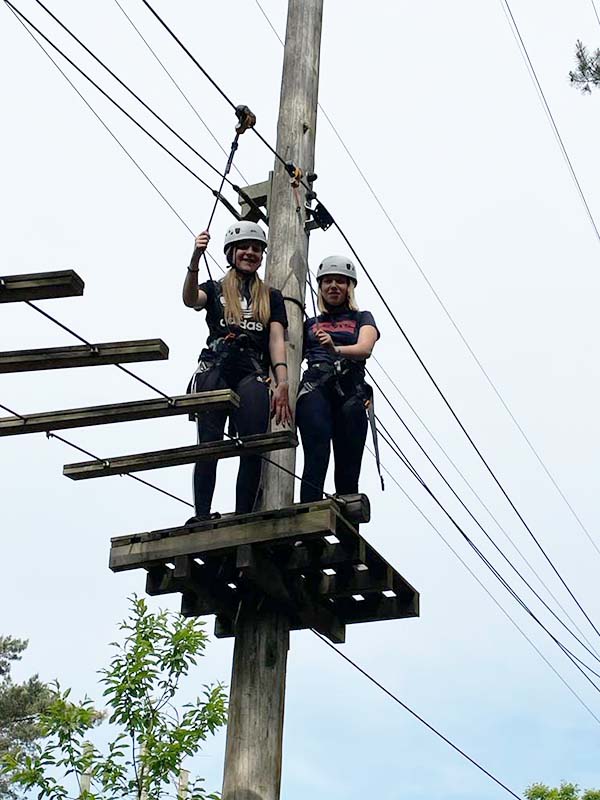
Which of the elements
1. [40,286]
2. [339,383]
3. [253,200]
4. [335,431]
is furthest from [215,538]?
[253,200]

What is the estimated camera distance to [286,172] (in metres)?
7.98

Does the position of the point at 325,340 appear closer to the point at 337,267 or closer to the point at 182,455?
the point at 337,267

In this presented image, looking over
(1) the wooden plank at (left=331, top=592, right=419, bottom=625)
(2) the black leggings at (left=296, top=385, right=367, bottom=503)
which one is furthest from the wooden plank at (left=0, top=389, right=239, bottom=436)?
(1) the wooden plank at (left=331, top=592, right=419, bottom=625)

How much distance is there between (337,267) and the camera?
24.1ft

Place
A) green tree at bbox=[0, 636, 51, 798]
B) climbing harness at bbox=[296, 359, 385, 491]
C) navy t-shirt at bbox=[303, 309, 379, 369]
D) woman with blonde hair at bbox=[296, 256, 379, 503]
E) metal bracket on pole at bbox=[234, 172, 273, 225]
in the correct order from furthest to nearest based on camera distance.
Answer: green tree at bbox=[0, 636, 51, 798], metal bracket on pole at bbox=[234, 172, 273, 225], navy t-shirt at bbox=[303, 309, 379, 369], climbing harness at bbox=[296, 359, 385, 491], woman with blonde hair at bbox=[296, 256, 379, 503]

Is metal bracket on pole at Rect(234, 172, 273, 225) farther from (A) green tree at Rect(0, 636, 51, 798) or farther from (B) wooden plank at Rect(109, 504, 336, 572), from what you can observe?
(A) green tree at Rect(0, 636, 51, 798)

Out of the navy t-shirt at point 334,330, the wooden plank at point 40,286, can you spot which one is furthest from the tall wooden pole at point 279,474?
the wooden plank at point 40,286

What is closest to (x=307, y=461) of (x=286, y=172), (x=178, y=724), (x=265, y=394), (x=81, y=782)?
(x=265, y=394)

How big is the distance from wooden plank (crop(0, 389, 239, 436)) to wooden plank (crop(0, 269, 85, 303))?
3.19 feet

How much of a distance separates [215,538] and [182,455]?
453 millimetres

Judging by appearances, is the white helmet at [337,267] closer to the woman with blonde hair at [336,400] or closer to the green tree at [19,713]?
the woman with blonde hair at [336,400]

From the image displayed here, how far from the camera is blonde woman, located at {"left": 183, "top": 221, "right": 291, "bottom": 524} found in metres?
6.69

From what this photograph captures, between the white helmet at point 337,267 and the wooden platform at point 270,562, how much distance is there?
1.50 meters

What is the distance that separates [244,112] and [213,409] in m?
2.52
